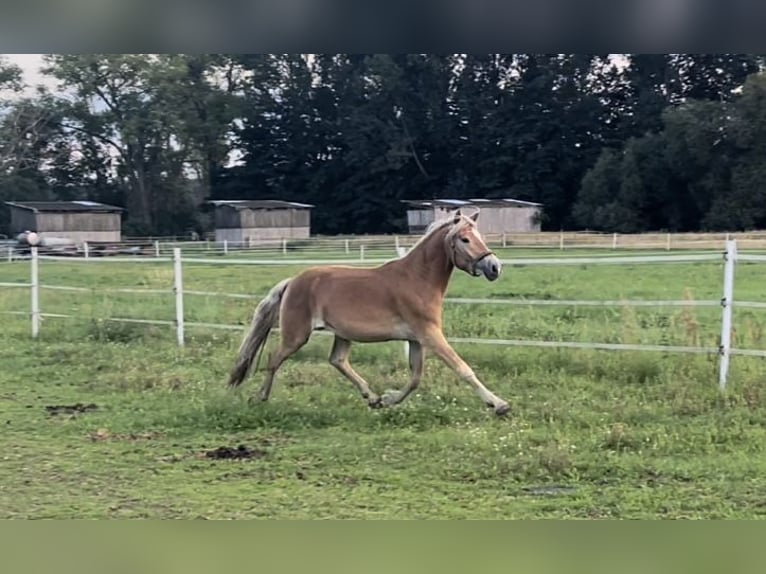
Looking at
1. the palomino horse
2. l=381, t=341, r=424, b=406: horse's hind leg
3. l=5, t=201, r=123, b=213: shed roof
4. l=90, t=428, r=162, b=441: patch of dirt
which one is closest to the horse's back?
the palomino horse

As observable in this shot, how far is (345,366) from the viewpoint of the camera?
5141 millimetres

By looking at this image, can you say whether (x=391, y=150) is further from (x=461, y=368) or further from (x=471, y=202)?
(x=461, y=368)

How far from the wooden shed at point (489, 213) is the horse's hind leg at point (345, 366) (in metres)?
1.01

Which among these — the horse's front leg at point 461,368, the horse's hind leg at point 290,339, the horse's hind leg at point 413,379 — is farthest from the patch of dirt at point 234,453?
the horse's front leg at point 461,368

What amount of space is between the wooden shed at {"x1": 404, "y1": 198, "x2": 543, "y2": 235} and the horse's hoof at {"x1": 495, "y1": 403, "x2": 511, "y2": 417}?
1.27m

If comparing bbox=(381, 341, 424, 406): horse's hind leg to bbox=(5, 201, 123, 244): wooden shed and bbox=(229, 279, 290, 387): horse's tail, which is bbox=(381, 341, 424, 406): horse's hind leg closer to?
bbox=(229, 279, 290, 387): horse's tail

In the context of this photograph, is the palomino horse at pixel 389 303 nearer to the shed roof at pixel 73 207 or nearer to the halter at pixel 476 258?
the halter at pixel 476 258

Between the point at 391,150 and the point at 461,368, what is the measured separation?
1545 mm

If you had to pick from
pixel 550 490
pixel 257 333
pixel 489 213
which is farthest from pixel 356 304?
pixel 550 490

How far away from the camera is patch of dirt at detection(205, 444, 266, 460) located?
3.98 meters

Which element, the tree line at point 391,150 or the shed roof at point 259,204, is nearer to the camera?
the tree line at point 391,150

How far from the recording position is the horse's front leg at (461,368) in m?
4.58
